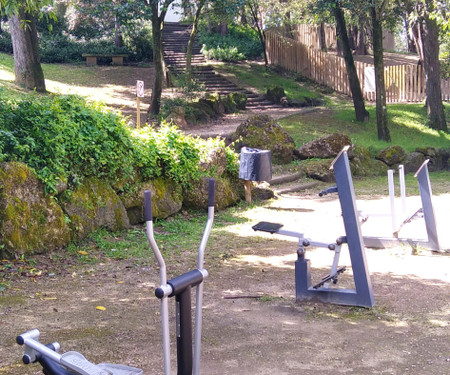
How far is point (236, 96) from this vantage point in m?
24.0

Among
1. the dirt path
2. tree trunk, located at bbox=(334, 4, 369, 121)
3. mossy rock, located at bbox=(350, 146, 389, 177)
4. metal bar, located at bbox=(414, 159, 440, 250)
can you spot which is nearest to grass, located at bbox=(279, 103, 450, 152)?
tree trunk, located at bbox=(334, 4, 369, 121)

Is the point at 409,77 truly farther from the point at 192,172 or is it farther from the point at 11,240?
the point at 11,240

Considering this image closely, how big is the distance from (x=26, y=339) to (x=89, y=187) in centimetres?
599

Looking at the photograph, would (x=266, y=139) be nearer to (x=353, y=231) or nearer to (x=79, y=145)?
(x=79, y=145)

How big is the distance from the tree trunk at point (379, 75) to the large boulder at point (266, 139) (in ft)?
15.1

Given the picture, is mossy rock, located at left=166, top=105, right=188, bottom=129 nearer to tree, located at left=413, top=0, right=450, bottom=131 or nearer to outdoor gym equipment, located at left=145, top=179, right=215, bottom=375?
tree, located at left=413, top=0, right=450, bottom=131

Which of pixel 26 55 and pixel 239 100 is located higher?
pixel 26 55

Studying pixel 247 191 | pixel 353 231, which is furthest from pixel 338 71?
pixel 353 231

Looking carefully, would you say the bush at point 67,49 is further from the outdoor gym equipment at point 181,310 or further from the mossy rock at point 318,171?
the outdoor gym equipment at point 181,310

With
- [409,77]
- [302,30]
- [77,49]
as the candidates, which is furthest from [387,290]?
[302,30]

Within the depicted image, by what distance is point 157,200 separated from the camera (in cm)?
1040

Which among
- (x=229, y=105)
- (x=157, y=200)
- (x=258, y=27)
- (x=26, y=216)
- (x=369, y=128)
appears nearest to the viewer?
(x=26, y=216)

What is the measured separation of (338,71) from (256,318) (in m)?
24.1

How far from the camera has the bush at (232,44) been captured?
3150cm
